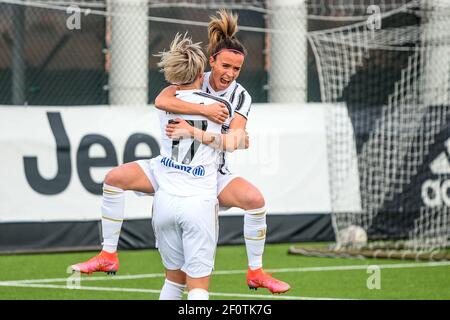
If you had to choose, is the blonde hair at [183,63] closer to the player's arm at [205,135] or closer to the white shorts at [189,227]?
the player's arm at [205,135]

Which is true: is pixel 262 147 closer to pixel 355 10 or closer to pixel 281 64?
pixel 281 64

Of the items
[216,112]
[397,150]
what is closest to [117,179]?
[216,112]

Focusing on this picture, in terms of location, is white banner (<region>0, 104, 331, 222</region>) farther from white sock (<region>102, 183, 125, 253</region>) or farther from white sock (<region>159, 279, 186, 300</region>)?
white sock (<region>159, 279, 186, 300</region>)

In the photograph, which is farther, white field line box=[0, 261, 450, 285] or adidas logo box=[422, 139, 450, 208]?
adidas logo box=[422, 139, 450, 208]

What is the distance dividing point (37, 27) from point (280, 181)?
438 cm

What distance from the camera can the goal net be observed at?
16.0 meters

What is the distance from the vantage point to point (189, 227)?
25.2 feet

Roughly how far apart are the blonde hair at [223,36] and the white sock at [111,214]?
1.27 metres

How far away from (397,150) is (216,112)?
9.02 m

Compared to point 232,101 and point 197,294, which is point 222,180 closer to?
point 232,101

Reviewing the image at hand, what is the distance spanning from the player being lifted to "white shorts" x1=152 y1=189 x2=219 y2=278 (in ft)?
0.98

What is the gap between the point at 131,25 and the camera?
1642 cm

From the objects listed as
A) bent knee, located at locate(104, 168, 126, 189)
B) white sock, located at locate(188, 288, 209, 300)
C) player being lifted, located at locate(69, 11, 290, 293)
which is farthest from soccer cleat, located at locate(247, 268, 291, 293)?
bent knee, located at locate(104, 168, 126, 189)

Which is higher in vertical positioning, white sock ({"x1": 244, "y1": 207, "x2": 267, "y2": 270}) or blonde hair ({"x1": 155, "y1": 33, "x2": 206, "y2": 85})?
blonde hair ({"x1": 155, "y1": 33, "x2": 206, "y2": 85})
